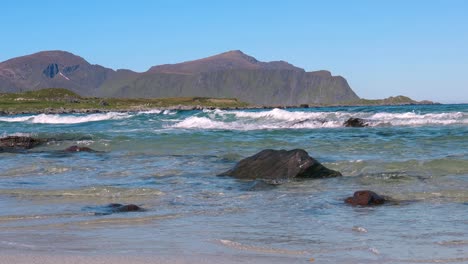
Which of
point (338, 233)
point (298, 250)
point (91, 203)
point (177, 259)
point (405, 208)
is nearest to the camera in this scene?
point (177, 259)

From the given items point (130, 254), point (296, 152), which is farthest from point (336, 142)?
point (130, 254)

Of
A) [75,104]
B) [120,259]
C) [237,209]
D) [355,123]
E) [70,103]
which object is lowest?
[237,209]

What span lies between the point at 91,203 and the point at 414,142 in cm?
1348

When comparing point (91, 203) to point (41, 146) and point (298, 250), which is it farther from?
point (41, 146)

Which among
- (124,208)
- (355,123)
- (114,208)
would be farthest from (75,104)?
(124,208)

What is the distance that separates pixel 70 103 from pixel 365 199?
114 m

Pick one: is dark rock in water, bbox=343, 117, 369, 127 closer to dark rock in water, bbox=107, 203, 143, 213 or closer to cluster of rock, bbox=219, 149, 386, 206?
cluster of rock, bbox=219, 149, 386, 206

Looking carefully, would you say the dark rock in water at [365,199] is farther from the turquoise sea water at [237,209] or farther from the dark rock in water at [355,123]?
the dark rock in water at [355,123]

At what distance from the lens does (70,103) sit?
119 meters

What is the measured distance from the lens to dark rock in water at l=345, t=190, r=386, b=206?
373 inches

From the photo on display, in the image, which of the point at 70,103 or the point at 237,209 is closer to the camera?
the point at 237,209

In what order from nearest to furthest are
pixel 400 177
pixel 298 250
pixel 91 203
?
1. pixel 298 250
2. pixel 91 203
3. pixel 400 177

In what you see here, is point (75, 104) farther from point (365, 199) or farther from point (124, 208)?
point (365, 199)

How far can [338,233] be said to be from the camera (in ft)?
24.3
